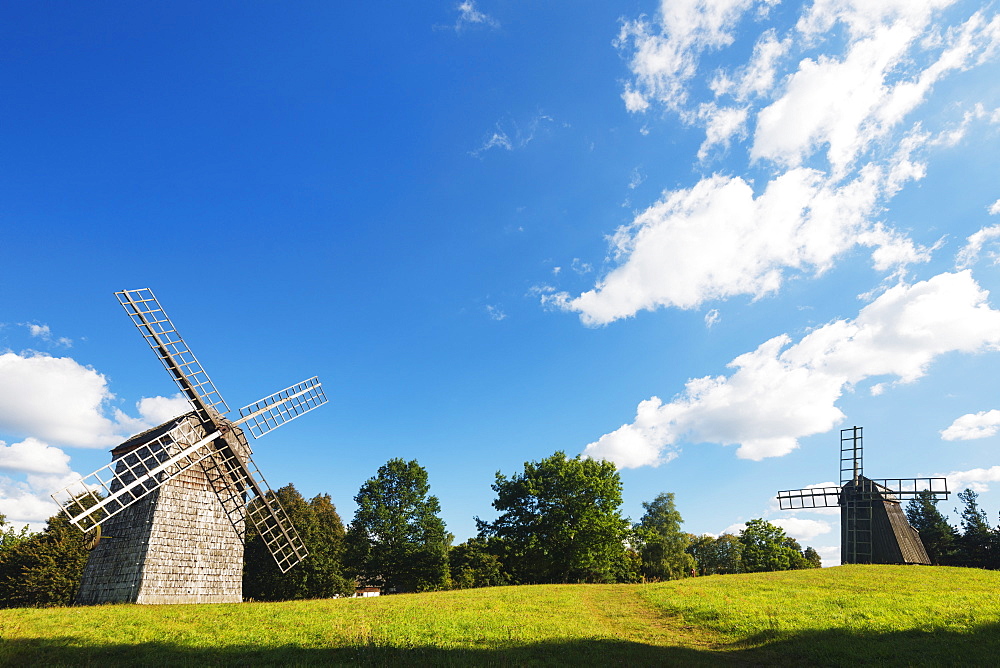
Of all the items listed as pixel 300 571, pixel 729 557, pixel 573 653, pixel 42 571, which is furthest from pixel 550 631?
pixel 729 557

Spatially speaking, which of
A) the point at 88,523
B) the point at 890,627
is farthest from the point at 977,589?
the point at 88,523

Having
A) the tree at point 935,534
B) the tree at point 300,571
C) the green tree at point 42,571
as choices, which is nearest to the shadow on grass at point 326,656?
the tree at point 300,571

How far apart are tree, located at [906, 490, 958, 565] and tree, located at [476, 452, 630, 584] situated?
46.2 meters

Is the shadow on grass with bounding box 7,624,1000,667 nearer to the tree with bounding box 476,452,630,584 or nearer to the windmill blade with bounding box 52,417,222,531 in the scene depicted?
the windmill blade with bounding box 52,417,222,531

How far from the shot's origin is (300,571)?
37031mm

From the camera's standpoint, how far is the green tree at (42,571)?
34688mm

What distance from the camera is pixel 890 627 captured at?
17.4m

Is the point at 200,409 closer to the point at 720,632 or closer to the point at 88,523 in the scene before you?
the point at 88,523

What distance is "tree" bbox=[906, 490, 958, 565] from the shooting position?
205ft

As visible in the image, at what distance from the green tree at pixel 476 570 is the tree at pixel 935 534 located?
181ft

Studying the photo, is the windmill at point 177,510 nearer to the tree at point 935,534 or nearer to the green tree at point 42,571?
the green tree at point 42,571

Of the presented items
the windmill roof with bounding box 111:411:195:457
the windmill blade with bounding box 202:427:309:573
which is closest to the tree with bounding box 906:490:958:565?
the windmill blade with bounding box 202:427:309:573

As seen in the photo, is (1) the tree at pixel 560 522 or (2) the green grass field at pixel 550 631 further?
(1) the tree at pixel 560 522

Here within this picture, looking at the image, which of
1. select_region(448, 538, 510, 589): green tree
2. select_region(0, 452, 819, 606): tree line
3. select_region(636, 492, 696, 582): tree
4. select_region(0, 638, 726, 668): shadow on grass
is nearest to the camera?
select_region(0, 638, 726, 668): shadow on grass
